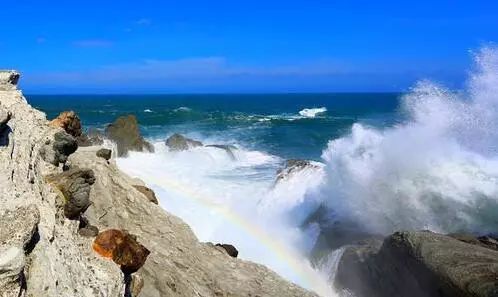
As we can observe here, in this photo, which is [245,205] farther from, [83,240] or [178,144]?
[178,144]

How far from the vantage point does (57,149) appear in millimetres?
8023

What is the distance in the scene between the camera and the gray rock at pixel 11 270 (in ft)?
13.9

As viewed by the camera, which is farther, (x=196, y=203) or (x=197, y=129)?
(x=197, y=129)

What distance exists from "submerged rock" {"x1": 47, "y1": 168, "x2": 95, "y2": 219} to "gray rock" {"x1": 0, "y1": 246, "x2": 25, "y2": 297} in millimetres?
2346

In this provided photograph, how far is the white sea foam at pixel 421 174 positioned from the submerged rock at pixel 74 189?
8.09m

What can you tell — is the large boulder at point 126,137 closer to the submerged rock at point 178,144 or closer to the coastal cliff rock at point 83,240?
the submerged rock at point 178,144

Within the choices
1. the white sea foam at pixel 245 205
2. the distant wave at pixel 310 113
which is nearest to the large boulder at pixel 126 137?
the white sea foam at pixel 245 205

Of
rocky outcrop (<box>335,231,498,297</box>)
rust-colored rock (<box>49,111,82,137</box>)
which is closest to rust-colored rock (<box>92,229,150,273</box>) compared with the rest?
rust-colored rock (<box>49,111,82,137</box>)

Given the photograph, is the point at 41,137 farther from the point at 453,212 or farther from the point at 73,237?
the point at 453,212

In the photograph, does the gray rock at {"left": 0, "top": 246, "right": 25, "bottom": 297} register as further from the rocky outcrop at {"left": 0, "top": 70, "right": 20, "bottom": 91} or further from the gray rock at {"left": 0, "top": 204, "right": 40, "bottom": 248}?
the rocky outcrop at {"left": 0, "top": 70, "right": 20, "bottom": 91}

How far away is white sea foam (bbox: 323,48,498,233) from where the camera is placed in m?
13.4

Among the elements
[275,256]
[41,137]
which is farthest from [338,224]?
[41,137]

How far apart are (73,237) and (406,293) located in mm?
5653

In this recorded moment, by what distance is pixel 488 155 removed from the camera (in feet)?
50.7
